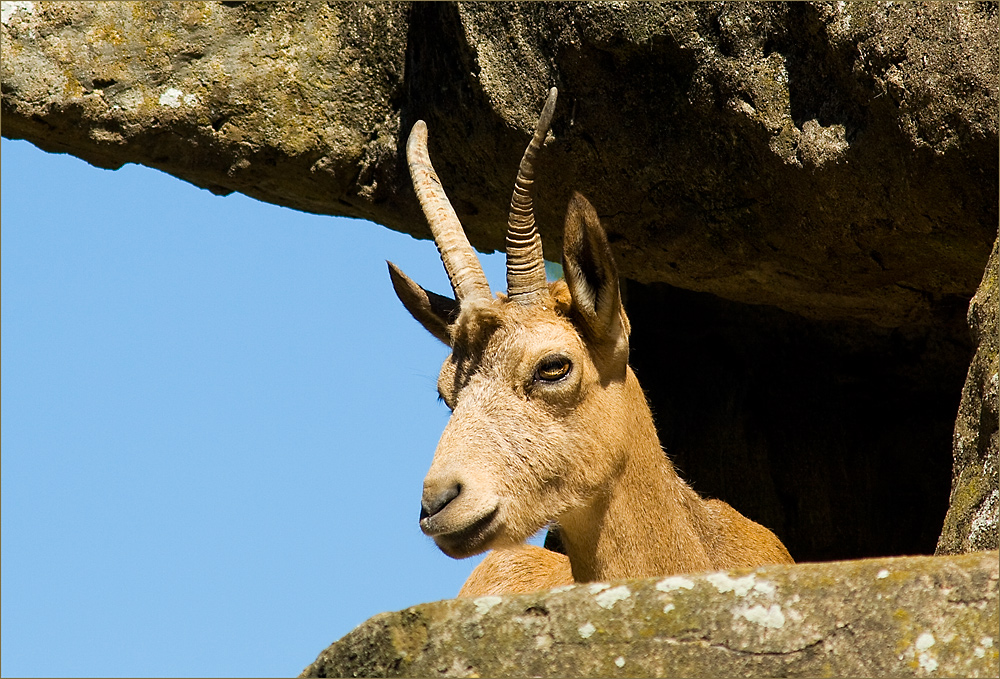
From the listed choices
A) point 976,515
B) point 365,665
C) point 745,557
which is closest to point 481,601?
point 365,665

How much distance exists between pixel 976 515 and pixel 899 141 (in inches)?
94.9

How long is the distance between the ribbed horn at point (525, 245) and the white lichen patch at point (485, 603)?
9.21 ft

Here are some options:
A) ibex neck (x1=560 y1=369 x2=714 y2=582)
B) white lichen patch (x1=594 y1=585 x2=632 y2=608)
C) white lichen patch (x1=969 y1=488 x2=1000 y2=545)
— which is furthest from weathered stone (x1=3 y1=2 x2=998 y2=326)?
white lichen patch (x1=594 y1=585 x2=632 y2=608)

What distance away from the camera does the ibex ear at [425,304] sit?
24.2 ft

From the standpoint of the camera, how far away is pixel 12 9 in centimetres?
843

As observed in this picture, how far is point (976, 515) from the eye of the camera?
A: 5.09 metres

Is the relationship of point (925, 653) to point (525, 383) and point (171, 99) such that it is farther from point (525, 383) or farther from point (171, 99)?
point (171, 99)

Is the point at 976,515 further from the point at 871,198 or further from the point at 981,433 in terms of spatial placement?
the point at 871,198

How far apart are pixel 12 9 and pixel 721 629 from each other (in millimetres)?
6786

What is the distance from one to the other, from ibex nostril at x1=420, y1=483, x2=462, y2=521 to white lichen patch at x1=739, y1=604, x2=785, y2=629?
7.42 feet

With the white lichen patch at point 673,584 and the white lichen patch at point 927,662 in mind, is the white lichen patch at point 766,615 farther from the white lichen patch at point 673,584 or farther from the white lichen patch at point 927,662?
the white lichen patch at point 927,662

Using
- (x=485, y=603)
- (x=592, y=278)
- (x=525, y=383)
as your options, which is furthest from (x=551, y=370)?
(x=485, y=603)

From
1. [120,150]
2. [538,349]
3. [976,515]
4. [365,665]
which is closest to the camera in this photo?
[365,665]

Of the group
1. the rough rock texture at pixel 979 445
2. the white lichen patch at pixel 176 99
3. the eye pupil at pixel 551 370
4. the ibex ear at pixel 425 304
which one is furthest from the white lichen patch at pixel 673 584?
the white lichen patch at pixel 176 99
